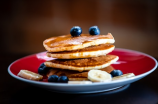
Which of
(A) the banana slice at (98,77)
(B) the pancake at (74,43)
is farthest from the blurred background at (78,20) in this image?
(A) the banana slice at (98,77)

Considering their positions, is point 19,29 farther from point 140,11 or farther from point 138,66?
point 138,66

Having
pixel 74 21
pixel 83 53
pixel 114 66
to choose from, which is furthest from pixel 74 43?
pixel 74 21

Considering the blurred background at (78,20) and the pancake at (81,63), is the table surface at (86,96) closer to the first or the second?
the pancake at (81,63)

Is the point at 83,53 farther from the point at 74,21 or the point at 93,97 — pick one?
the point at 74,21

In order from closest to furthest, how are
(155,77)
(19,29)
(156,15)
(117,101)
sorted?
1. (117,101)
2. (155,77)
3. (156,15)
4. (19,29)

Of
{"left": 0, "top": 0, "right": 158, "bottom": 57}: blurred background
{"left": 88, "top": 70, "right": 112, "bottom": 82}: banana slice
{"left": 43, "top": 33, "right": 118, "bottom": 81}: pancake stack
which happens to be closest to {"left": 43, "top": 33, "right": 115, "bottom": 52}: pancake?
{"left": 43, "top": 33, "right": 118, "bottom": 81}: pancake stack

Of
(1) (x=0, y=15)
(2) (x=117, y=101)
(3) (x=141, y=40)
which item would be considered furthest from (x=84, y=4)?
(2) (x=117, y=101)
